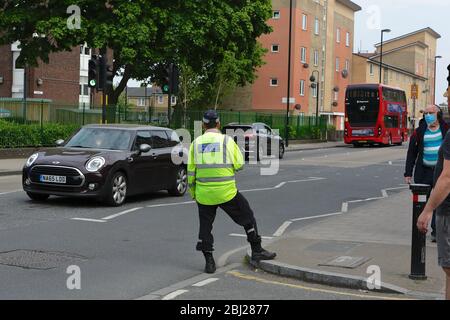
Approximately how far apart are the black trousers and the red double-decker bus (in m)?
36.7

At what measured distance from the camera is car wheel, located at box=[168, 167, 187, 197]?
14194mm

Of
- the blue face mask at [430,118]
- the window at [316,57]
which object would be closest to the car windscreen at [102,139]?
the blue face mask at [430,118]

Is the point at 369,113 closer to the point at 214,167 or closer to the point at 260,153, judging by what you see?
the point at 260,153

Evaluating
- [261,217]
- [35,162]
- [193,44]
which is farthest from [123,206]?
[193,44]

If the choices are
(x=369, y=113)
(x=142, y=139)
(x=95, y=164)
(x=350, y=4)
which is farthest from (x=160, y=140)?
(x=350, y=4)

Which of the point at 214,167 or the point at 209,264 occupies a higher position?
the point at 214,167

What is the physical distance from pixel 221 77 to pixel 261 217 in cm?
4494

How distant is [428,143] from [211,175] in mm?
3634

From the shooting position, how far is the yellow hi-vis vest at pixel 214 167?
24.0ft

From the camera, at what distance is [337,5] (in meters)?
68.8

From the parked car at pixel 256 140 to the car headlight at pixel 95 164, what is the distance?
14855mm

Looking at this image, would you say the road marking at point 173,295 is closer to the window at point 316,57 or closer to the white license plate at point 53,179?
the white license plate at point 53,179

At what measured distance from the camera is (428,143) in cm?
934

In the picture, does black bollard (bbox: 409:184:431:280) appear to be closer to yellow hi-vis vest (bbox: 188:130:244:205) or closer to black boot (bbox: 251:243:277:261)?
black boot (bbox: 251:243:277:261)
